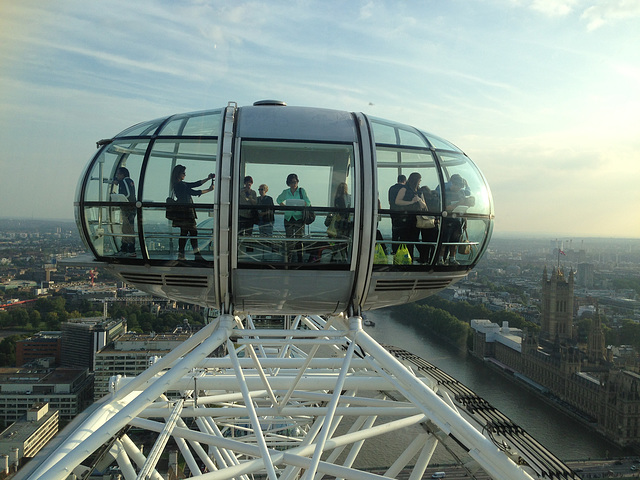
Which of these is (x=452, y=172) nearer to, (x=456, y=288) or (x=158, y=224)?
(x=158, y=224)

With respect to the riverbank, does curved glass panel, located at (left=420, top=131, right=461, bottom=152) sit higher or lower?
higher

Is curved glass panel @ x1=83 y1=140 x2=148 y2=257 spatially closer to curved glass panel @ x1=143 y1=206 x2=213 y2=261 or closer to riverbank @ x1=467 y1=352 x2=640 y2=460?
curved glass panel @ x1=143 y1=206 x2=213 y2=261

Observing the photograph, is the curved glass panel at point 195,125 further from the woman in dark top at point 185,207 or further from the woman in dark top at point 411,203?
the woman in dark top at point 411,203

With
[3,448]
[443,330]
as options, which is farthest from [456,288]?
[3,448]

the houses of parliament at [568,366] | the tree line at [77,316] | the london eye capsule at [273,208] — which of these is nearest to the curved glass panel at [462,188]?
the london eye capsule at [273,208]

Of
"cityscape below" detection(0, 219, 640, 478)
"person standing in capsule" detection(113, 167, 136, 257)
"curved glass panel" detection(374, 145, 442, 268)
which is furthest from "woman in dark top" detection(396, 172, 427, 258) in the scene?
"cityscape below" detection(0, 219, 640, 478)

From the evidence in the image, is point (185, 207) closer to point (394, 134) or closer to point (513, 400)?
point (394, 134)
